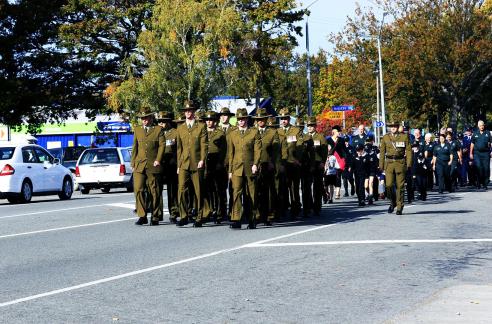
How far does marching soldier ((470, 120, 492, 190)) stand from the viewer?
94.8 ft

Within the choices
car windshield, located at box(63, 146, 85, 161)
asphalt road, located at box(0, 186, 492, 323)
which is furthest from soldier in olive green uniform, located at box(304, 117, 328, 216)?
car windshield, located at box(63, 146, 85, 161)

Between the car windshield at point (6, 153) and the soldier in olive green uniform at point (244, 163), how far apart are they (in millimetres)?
12176

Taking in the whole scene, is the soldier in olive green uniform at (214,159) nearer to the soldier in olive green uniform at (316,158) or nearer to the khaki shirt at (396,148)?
the soldier in olive green uniform at (316,158)

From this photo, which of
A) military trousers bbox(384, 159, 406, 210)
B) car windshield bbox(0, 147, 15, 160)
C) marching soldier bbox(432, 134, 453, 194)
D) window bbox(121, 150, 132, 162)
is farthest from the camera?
window bbox(121, 150, 132, 162)

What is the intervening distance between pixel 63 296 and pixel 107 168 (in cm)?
2438

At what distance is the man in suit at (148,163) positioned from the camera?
708 inches

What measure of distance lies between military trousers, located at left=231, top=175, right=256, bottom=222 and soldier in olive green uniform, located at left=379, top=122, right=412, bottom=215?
362 cm

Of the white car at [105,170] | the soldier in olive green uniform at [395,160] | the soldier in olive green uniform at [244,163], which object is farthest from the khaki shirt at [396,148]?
the white car at [105,170]

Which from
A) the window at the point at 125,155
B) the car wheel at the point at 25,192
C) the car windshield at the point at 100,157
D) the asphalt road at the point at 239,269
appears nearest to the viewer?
the asphalt road at the point at 239,269

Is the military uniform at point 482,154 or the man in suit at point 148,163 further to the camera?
the military uniform at point 482,154

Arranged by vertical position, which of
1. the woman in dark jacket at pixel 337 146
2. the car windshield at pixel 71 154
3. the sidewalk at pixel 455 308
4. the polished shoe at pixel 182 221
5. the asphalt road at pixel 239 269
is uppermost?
the car windshield at pixel 71 154

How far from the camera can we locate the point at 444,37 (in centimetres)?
5669

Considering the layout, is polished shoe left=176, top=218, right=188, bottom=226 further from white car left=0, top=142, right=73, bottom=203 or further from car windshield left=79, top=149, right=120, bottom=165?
car windshield left=79, top=149, right=120, bottom=165

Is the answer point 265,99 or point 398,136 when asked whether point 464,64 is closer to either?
point 265,99
